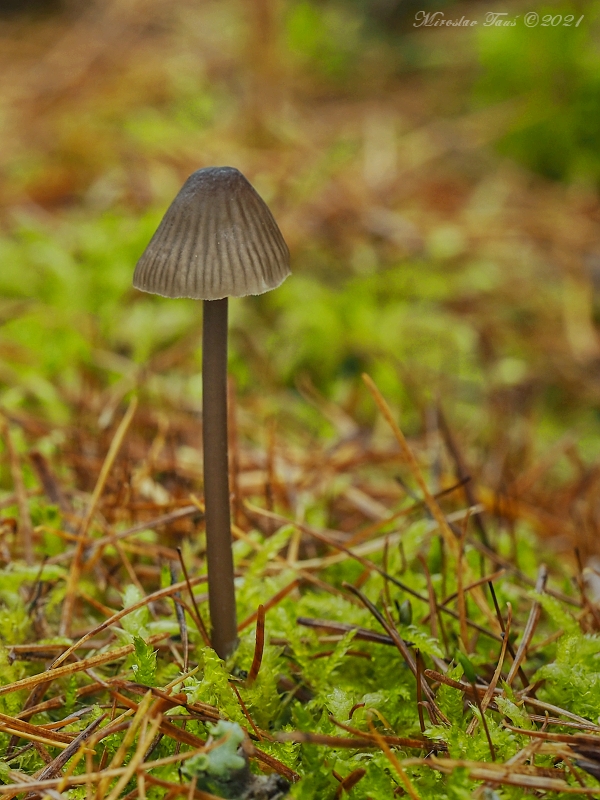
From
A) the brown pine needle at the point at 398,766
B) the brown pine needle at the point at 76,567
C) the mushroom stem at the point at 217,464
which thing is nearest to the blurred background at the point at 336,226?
the brown pine needle at the point at 76,567

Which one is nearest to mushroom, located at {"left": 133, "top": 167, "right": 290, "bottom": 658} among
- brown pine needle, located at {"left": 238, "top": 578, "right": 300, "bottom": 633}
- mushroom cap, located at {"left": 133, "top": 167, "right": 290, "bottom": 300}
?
mushroom cap, located at {"left": 133, "top": 167, "right": 290, "bottom": 300}

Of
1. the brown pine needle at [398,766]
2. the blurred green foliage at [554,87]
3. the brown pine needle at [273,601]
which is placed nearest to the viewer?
the brown pine needle at [398,766]

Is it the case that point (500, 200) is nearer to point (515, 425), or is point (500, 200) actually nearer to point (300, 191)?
point (300, 191)

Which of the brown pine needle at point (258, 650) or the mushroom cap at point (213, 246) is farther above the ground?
the mushroom cap at point (213, 246)

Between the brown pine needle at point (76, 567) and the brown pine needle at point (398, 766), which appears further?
the brown pine needle at point (76, 567)

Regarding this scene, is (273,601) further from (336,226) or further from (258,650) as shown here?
(336,226)

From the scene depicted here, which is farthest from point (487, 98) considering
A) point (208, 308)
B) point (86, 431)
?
point (208, 308)

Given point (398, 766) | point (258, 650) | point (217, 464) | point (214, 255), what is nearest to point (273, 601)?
point (258, 650)

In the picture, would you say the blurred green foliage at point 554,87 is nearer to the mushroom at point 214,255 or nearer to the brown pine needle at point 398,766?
the mushroom at point 214,255
